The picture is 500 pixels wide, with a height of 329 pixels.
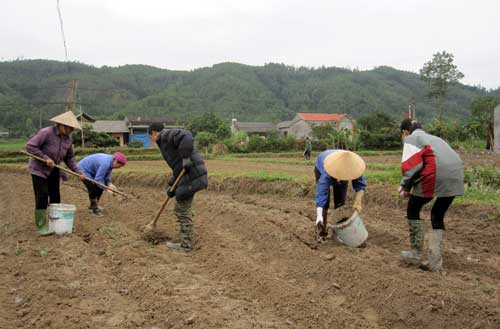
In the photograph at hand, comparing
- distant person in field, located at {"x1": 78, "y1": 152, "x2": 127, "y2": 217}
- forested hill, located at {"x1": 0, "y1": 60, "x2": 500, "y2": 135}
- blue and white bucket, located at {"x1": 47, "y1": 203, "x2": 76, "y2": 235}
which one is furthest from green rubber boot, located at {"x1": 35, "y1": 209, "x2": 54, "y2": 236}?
forested hill, located at {"x1": 0, "y1": 60, "x2": 500, "y2": 135}

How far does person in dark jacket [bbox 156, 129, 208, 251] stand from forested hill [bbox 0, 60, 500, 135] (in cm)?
6141

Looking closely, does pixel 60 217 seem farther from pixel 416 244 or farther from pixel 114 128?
pixel 114 128

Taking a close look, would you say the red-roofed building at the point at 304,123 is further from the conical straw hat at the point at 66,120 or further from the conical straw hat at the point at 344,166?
the conical straw hat at the point at 344,166

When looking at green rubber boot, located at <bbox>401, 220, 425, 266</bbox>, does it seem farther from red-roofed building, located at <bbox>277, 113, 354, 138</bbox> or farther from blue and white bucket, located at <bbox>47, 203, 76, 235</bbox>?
red-roofed building, located at <bbox>277, 113, 354, 138</bbox>

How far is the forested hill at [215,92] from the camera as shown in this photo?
6391cm

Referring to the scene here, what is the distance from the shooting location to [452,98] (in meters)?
75.8

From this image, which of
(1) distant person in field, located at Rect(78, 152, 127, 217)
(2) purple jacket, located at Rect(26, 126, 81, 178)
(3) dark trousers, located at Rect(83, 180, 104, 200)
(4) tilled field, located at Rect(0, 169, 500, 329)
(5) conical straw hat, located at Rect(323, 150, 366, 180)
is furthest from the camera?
(3) dark trousers, located at Rect(83, 180, 104, 200)

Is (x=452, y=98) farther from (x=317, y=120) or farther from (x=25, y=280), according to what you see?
(x=25, y=280)

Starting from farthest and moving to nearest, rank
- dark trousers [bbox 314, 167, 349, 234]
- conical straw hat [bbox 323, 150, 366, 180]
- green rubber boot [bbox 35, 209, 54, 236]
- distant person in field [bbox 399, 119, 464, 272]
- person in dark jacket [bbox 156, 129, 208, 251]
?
1. green rubber boot [bbox 35, 209, 54, 236]
2. dark trousers [bbox 314, 167, 349, 234]
3. person in dark jacket [bbox 156, 129, 208, 251]
4. conical straw hat [bbox 323, 150, 366, 180]
5. distant person in field [bbox 399, 119, 464, 272]

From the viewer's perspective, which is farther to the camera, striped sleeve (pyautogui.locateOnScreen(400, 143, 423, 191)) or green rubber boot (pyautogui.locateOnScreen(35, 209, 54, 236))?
green rubber boot (pyautogui.locateOnScreen(35, 209, 54, 236))

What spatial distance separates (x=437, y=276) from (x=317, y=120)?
60457 millimetres

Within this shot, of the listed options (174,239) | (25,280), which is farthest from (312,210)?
(25,280)

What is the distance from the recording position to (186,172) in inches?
200

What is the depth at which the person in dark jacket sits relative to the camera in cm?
496
